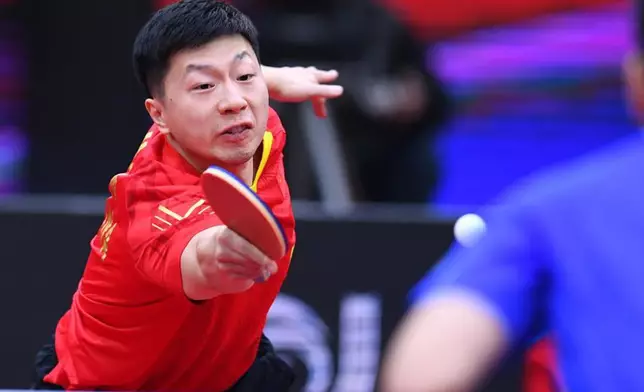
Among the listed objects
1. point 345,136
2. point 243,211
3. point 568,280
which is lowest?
point 568,280

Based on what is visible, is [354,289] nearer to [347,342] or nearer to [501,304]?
[347,342]

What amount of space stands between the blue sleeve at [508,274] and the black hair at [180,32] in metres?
1.35

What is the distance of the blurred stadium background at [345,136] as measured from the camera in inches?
201

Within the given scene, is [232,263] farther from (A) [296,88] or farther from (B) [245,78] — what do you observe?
(A) [296,88]

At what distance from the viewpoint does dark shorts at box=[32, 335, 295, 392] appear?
321cm

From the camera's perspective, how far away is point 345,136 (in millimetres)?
6562

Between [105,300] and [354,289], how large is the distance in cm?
221

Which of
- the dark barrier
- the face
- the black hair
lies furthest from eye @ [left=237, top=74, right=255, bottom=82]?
the dark barrier

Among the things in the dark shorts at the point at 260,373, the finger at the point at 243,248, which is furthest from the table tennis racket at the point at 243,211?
the dark shorts at the point at 260,373

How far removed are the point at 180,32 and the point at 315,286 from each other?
2478mm

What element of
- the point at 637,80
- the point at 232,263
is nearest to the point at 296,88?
the point at 232,263

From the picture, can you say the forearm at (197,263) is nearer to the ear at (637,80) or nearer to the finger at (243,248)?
the finger at (243,248)

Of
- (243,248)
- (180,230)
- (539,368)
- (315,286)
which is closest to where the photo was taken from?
(243,248)

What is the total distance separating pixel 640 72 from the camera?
5.33ft
